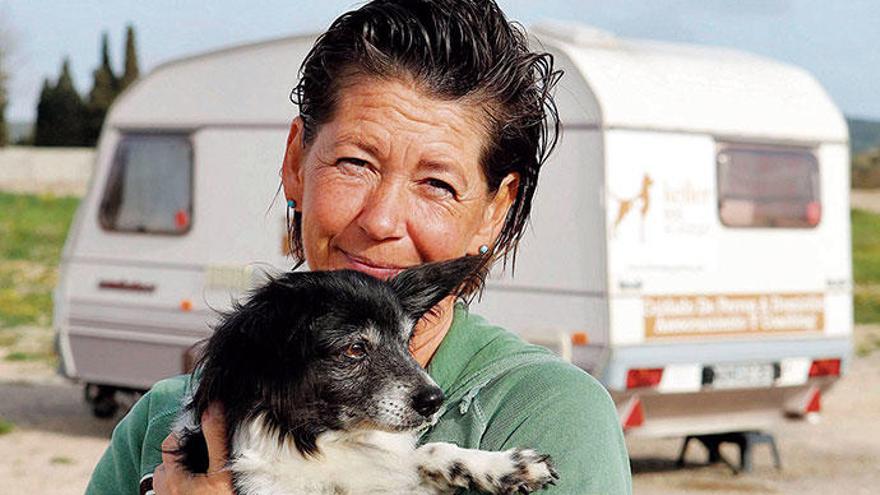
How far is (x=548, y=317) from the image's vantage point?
10367 mm

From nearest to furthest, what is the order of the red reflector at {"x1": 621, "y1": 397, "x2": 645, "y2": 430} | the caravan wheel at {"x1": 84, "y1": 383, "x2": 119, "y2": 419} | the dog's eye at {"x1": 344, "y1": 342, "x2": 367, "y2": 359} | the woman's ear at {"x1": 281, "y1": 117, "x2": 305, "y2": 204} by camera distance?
the dog's eye at {"x1": 344, "y1": 342, "x2": 367, "y2": 359} < the woman's ear at {"x1": 281, "y1": 117, "x2": 305, "y2": 204} < the red reflector at {"x1": 621, "y1": 397, "x2": 645, "y2": 430} < the caravan wheel at {"x1": 84, "y1": 383, "x2": 119, "y2": 419}

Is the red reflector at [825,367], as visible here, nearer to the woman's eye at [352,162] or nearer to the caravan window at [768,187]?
the caravan window at [768,187]

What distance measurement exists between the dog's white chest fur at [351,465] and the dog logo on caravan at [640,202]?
7439mm

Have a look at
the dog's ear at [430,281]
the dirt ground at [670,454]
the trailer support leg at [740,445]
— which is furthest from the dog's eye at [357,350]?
the trailer support leg at [740,445]

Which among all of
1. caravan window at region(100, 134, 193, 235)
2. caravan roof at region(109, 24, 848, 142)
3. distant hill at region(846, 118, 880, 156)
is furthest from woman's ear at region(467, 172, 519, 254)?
distant hill at region(846, 118, 880, 156)

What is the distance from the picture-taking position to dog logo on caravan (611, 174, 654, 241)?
1024 cm

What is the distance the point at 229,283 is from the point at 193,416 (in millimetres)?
9333

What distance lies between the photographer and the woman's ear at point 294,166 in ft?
10.7

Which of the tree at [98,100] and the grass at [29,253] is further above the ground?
the tree at [98,100]

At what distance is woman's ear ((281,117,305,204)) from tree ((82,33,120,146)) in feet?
209

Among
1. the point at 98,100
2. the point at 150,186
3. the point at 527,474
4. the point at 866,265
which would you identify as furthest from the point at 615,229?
the point at 98,100

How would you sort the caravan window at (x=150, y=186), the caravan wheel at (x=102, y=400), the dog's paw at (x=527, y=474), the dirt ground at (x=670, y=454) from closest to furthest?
the dog's paw at (x=527, y=474) < the dirt ground at (x=670, y=454) < the caravan window at (x=150, y=186) < the caravan wheel at (x=102, y=400)

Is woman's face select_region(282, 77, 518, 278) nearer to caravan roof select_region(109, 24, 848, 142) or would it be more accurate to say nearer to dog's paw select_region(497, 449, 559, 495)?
dog's paw select_region(497, 449, 559, 495)

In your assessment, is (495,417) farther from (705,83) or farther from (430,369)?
(705,83)
